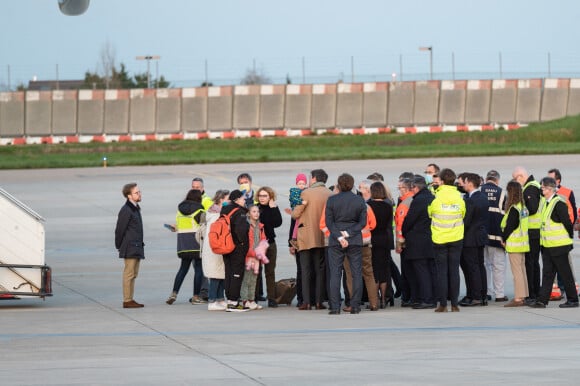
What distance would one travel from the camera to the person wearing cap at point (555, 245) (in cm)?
1430

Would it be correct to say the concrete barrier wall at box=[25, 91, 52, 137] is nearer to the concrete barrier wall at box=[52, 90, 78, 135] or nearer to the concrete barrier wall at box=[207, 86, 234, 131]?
the concrete barrier wall at box=[52, 90, 78, 135]

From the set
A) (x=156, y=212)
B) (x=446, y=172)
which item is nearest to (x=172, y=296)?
(x=446, y=172)

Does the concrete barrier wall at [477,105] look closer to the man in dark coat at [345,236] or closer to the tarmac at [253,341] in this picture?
the tarmac at [253,341]

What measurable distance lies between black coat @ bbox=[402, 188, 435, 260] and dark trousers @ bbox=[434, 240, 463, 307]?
1.25 feet

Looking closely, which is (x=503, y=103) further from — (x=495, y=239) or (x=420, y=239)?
(x=420, y=239)

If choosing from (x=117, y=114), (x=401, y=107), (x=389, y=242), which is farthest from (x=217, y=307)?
(x=117, y=114)

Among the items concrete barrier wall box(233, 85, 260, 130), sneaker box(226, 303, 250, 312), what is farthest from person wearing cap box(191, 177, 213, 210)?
concrete barrier wall box(233, 85, 260, 130)

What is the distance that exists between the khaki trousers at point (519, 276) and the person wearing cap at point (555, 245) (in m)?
0.35

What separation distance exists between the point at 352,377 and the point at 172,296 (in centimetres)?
636

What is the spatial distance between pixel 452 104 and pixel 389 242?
5314 cm

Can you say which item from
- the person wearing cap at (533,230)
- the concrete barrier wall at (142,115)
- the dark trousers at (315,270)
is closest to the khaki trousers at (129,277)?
the dark trousers at (315,270)

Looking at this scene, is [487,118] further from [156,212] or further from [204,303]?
Answer: [204,303]

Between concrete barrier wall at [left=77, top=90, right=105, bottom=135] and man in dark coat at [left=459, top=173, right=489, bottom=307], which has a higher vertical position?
concrete barrier wall at [left=77, top=90, right=105, bottom=135]

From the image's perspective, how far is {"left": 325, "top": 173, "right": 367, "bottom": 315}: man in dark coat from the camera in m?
14.1
